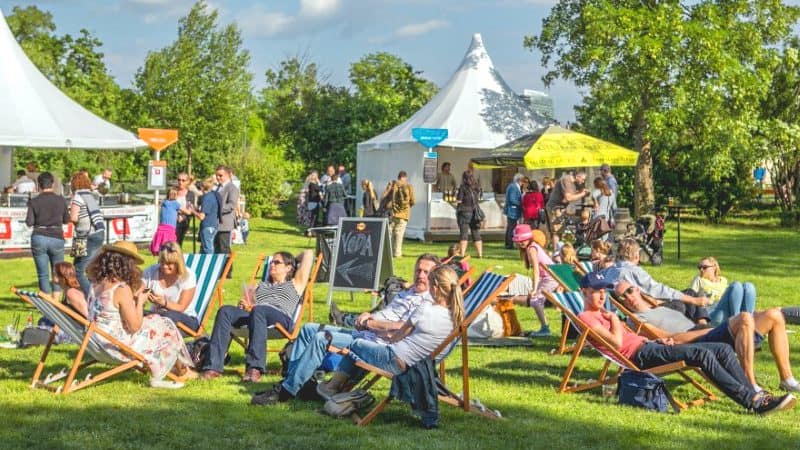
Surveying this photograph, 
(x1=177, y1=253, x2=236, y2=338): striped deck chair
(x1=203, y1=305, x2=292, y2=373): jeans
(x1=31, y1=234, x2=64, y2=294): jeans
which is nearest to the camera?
(x1=203, y1=305, x2=292, y2=373): jeans

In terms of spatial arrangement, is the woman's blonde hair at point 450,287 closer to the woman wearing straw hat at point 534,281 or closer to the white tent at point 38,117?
the woman wearing straw hat at point 534,281

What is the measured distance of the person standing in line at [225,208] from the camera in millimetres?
14328

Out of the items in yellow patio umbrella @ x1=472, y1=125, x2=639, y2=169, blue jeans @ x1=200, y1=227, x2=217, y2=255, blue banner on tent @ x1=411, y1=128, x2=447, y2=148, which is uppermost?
blue banner on tent @ x1=411, y1=128, x2=447, y2=148

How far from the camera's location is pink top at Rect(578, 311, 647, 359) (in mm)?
6922

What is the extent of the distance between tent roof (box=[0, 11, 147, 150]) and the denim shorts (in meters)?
16.1

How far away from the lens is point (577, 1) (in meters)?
27.1

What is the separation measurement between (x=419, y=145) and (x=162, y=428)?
59.7ft

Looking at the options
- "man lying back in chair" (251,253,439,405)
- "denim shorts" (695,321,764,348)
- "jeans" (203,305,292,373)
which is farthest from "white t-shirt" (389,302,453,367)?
"denim shorts" (695,321,764,348)

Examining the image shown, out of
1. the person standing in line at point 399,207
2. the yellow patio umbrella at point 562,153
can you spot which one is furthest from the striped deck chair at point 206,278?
the yellow patio umbrella at point 562,153

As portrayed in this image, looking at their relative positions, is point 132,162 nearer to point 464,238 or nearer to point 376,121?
point 376,121

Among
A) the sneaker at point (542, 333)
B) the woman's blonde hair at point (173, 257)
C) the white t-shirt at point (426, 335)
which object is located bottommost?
the sneaker at point (542, 333)

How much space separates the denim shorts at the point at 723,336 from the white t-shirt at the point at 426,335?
1907 millimetres

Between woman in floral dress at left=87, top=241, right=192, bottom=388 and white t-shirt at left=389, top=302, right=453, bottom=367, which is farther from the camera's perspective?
woman in floral dress at left=87, top=241, right=192, bottom=388

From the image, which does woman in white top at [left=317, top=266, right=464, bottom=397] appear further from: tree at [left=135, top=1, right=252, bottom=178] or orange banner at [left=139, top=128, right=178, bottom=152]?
tree at [left=135, top=1, right=252, bottom=178]
